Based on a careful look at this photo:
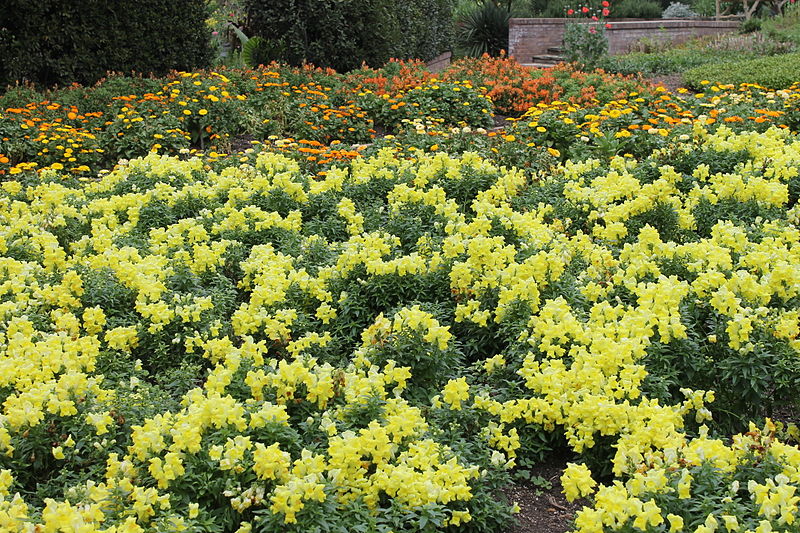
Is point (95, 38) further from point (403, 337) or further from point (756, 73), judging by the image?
point (756, 73)

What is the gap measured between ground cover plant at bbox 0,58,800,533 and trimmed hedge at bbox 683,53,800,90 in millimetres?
4349

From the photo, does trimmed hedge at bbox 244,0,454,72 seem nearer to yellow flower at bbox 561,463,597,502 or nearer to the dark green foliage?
the dark green foliage

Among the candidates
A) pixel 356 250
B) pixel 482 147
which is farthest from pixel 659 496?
pixel 482 147

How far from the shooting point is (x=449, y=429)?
393 centimetres

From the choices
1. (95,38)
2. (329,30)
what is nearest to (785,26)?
(329,30)

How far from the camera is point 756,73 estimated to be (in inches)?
496

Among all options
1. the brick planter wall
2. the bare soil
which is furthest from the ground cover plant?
the brick planter wall

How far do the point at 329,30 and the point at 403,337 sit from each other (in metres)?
10.7

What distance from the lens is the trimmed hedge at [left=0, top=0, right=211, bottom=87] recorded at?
1076 cm

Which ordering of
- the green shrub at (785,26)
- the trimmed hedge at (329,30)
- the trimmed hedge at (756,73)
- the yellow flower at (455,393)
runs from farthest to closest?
1. the green shrub at (785,26)
2. the trimmed hedge at (329,30)
3. the trimmed hedge at (756,73)
4. the yellow flower at (455,393)

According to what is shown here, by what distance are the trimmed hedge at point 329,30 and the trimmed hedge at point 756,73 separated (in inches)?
201

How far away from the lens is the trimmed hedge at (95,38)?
35.3ft

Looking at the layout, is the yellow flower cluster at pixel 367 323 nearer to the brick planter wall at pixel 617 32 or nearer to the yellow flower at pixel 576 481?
the yellow flower at pixel 576 481

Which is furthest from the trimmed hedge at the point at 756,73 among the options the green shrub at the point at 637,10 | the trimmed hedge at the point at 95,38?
the green shrub at the point at 637,10
